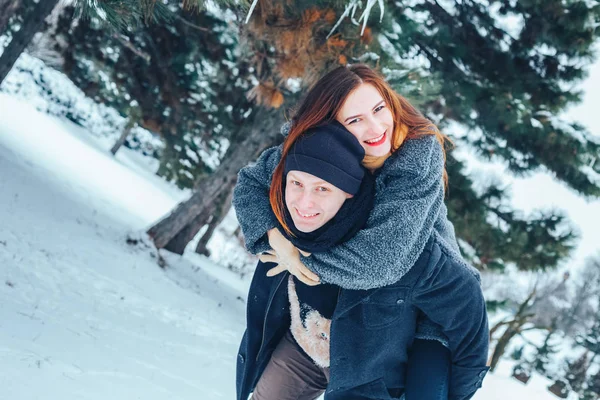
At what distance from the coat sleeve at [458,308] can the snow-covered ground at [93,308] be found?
1698 millimetres

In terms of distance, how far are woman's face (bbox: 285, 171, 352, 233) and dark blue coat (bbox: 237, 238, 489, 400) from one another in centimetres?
23

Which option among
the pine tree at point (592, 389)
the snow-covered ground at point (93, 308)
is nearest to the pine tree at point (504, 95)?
the snow-covered ground at point (93, 308)

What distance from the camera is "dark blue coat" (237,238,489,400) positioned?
4.41 ft

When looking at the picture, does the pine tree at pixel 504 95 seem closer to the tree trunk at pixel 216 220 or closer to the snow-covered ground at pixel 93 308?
the snow-covered ground at pixel 93 308

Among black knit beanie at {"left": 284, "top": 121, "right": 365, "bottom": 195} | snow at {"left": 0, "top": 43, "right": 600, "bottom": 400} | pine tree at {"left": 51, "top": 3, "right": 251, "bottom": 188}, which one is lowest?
snow at {"left": 0, "top": 43, "right": 600, "bottom": 400}

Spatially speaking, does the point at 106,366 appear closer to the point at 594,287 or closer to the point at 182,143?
the point at 182,143

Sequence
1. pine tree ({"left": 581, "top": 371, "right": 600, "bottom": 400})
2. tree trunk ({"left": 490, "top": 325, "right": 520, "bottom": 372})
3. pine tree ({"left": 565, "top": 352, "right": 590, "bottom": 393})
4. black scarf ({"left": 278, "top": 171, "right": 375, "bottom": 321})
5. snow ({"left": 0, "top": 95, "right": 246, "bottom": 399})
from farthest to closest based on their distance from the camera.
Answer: pine tree ({"left": 565, "top": 352, "right": 590, "bottom": 393})
pine tree ({"left": 581, "top": 371, "right": 600, "bottom": 400})
tree trunk ({"left": 490, "top": 325, "right": 520, "bottom": 372})
snow ({"left": 0, "top": 95, "right": 246, "bottom": 399})
black scarf ({"left": 278, "top": 171, "right": 375, "bottom": 321})

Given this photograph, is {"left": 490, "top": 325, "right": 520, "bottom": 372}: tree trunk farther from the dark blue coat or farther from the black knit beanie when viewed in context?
the black knit beanie

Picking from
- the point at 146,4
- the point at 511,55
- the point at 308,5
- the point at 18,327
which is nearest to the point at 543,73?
the point at 511,55

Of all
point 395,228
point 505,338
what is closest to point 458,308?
point 395,228

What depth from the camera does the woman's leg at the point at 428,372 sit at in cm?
137

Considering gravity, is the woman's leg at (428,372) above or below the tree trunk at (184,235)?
above

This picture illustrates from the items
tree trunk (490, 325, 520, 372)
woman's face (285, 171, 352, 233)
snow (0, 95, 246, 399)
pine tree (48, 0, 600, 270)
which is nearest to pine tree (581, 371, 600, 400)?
tree trunk (490, 325, 520, 372)

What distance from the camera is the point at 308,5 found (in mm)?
3146
